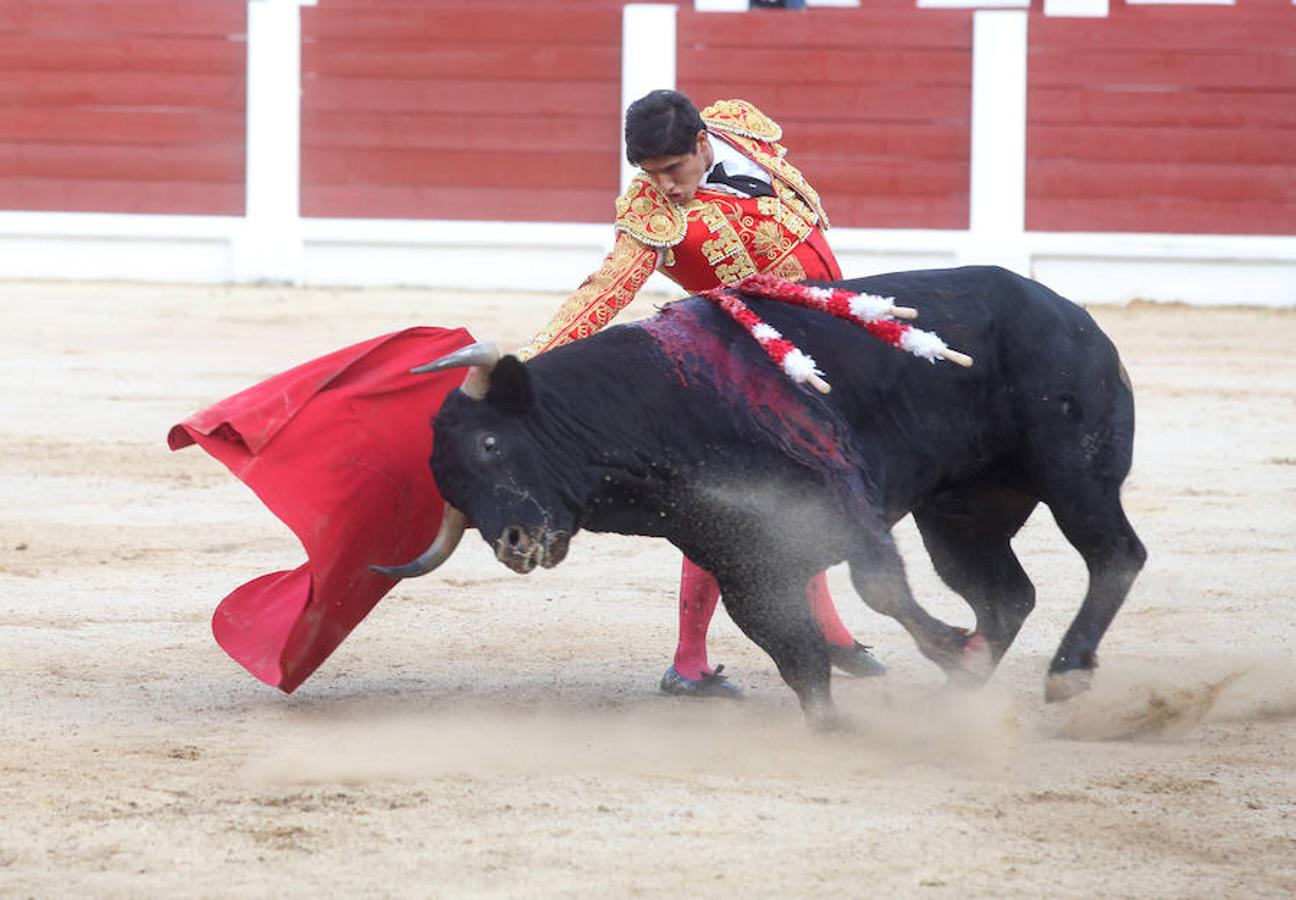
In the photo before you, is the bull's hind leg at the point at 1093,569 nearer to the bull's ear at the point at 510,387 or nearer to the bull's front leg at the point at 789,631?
the bull's front leg at the point at 789,631

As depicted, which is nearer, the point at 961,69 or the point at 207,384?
the point at 207,384

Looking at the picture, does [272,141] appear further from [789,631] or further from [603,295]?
[789,631]

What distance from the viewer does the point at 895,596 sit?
3.29 metres

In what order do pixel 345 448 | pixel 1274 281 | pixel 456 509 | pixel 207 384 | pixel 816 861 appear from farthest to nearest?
pixel 1274 281, pixel 207 384, pixel 345 448, pixel 456 509, pixel 816 861

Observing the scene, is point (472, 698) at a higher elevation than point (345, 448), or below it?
below

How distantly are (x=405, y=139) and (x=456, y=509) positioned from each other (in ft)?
24.9

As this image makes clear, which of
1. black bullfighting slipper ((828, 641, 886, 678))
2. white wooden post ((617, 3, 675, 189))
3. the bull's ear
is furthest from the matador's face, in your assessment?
white wooden post ((617, 3, 675, 189))

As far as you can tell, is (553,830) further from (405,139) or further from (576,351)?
(405,139)

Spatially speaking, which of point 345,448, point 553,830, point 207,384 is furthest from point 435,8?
point 553,830

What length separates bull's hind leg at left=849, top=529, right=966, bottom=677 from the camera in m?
3.22

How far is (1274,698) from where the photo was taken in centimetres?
351

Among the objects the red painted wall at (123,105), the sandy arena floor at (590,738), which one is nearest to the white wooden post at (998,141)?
the red painted wall at (123,105)

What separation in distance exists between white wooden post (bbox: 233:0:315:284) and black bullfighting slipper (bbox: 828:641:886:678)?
23.7ft

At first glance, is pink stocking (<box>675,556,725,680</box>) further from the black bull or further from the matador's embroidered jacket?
the matador's embroidered jacket
